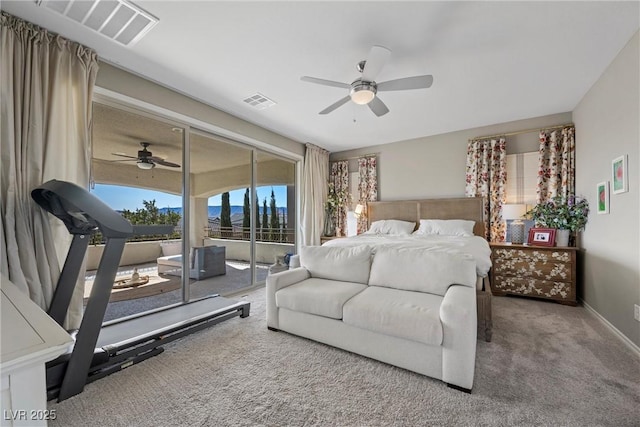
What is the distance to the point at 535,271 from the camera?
3604 mm

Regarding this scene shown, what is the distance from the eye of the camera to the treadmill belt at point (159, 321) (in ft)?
7.02

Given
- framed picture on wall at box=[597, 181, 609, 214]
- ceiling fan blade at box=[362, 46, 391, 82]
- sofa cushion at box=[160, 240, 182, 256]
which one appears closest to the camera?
ceiling fan blade at box=[362, 46, 391, 82]

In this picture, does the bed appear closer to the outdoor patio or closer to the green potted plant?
the green potted plant

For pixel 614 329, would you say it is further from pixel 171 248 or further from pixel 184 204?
pixel 171 248

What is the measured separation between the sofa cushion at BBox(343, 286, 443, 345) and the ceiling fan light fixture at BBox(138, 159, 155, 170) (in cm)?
305

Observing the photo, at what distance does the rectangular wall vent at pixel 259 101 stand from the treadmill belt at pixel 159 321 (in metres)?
2.61

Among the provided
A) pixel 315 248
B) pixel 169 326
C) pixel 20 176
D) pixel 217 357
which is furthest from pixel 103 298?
pixel 315 248

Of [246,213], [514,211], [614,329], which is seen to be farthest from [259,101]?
[614,329]

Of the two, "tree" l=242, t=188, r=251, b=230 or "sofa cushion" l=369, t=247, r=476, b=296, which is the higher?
"tree" l=242, t=188, r=251, b=230

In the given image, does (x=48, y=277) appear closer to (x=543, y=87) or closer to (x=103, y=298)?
(x=103, y=298)

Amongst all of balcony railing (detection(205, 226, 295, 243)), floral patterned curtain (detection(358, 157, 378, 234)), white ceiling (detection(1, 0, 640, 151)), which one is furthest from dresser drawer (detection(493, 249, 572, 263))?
balcony railing (detection(205, 226, 295, 243))

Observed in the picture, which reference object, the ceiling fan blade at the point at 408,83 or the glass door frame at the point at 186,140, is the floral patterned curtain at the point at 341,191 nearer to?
the glass door frame at the point at 186,140

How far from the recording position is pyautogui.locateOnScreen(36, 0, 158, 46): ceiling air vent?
191 cm

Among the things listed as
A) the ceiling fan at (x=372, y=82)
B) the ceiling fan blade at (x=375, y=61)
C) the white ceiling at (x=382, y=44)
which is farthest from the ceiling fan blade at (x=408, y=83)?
the white ceiling at (x=382, y=44)
